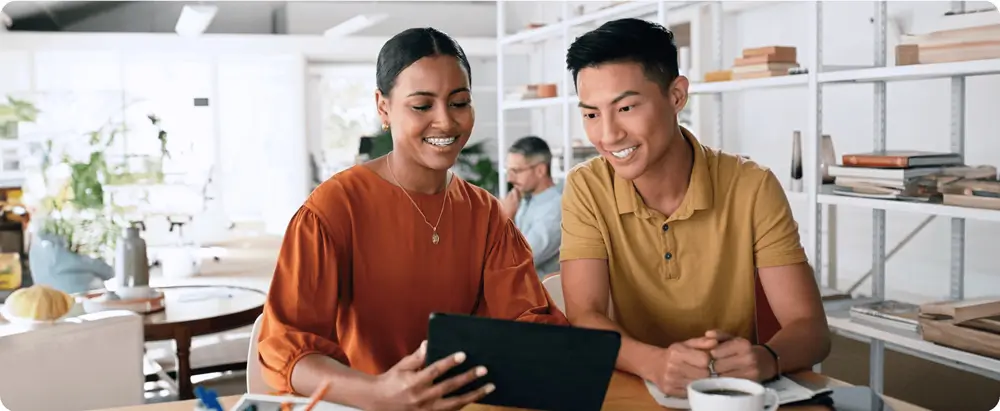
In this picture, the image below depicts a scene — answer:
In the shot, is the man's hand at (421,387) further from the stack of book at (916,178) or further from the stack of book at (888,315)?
the stack of book at (888,315)

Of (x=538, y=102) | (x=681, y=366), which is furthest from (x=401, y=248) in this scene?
(x=538, y=102)

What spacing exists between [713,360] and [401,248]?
1.82 feet

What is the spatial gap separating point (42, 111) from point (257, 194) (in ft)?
7.03

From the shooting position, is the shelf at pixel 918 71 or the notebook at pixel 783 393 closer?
the notebook at pixel 783 393

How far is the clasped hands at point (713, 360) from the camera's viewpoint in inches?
56.1

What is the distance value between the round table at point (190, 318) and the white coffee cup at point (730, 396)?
105 inches

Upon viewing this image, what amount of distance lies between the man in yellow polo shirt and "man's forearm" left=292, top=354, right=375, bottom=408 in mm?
463

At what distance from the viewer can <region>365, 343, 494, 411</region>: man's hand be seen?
1240 millimetres

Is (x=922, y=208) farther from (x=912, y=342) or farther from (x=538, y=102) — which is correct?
(x=538, y=102)

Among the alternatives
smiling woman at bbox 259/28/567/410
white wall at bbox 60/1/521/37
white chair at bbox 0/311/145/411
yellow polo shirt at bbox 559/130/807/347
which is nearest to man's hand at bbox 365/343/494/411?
smiling woman at bbox 259/28/567/410

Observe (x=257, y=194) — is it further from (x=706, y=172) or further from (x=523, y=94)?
(x=706, y=172)

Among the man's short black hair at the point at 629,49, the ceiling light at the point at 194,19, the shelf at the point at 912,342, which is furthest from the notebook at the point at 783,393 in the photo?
the ceiling light at the point at 194,19

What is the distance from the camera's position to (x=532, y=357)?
3.90 feet

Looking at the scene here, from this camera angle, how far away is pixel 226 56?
9.20 metres
